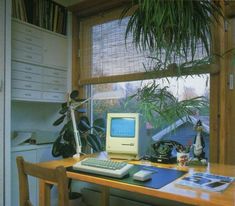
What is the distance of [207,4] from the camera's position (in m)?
1.71

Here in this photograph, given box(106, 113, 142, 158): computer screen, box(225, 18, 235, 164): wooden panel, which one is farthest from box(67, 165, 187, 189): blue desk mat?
box(225, 18, 235, 164): wooden panel

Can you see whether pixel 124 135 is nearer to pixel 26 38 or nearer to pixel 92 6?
pixel 26 38

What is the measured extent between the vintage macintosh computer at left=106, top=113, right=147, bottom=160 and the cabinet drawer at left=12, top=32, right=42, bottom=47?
111cm

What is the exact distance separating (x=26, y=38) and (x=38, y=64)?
10.7 inches

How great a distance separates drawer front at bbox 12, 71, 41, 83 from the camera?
7.45 ft

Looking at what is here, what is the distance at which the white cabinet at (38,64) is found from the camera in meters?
2.29

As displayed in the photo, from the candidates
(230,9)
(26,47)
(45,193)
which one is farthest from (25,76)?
(230,9)

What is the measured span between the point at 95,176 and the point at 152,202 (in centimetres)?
97

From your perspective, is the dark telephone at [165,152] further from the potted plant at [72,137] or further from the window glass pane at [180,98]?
the potted plant at [72,137]

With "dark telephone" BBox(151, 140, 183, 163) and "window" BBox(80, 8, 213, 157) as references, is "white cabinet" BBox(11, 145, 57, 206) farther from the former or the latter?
"dark telephone" BBox(151, 140, 183, 163)

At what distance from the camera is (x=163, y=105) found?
198 cm

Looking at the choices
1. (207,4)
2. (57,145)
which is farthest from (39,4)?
(207,4)

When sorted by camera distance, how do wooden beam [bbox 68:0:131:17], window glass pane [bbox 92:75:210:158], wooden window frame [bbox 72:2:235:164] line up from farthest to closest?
wooden beam [bbox 68:0:131:17], window glass pane [bbox 92:75:210:158], wooden window frame [bbox 72:2:235:164]

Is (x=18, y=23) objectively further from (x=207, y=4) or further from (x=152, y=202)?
(x=152, y=202)
